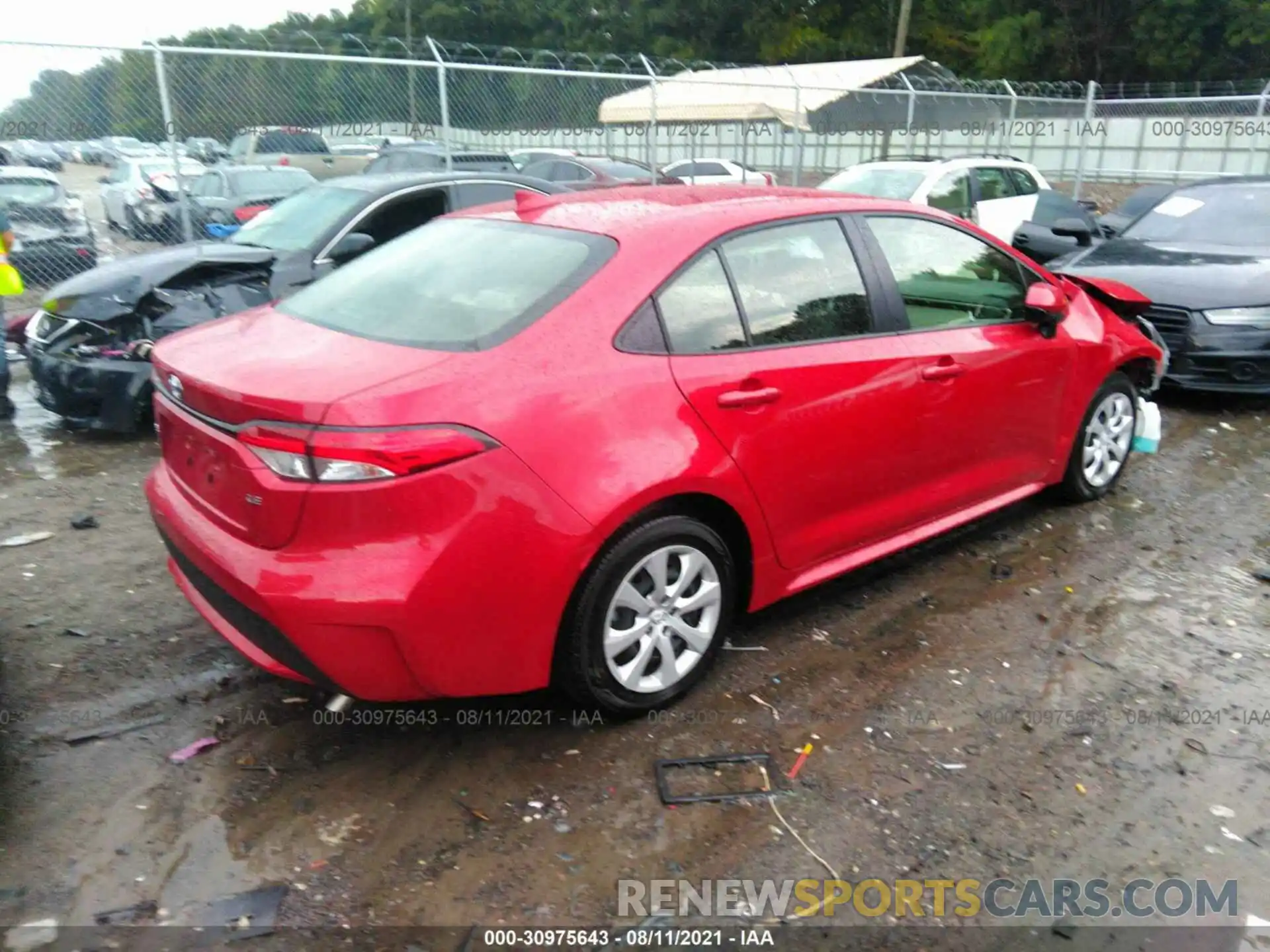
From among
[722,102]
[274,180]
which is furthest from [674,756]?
[722,102]

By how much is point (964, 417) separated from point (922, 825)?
180 cm

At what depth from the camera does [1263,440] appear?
6309 mm

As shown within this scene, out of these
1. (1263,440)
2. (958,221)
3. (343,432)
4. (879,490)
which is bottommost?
(1263,440)

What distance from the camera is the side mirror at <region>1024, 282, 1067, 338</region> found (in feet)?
13.5

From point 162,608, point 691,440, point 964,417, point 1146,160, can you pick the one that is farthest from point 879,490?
point 1146,160

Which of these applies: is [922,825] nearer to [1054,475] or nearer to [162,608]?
[1054,475]

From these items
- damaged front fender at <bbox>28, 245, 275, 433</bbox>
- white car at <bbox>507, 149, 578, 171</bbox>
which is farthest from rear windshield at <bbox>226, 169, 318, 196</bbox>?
damaged front fender at <bbox>28, 245, 275, 433</bbox>

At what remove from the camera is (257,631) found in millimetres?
2709

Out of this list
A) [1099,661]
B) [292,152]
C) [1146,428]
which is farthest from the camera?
[292,152]

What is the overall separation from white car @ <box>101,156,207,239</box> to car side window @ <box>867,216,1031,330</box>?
281 inches

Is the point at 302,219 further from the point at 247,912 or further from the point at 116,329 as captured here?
the point at 247,912

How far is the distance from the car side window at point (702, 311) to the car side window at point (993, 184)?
29.6 ft

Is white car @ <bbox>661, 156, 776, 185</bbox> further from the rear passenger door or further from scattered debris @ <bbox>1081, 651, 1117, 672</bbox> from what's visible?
scattered debris @ <bbox>1081, 651, 1117, 672</bbox>

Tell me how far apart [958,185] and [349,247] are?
722cm
